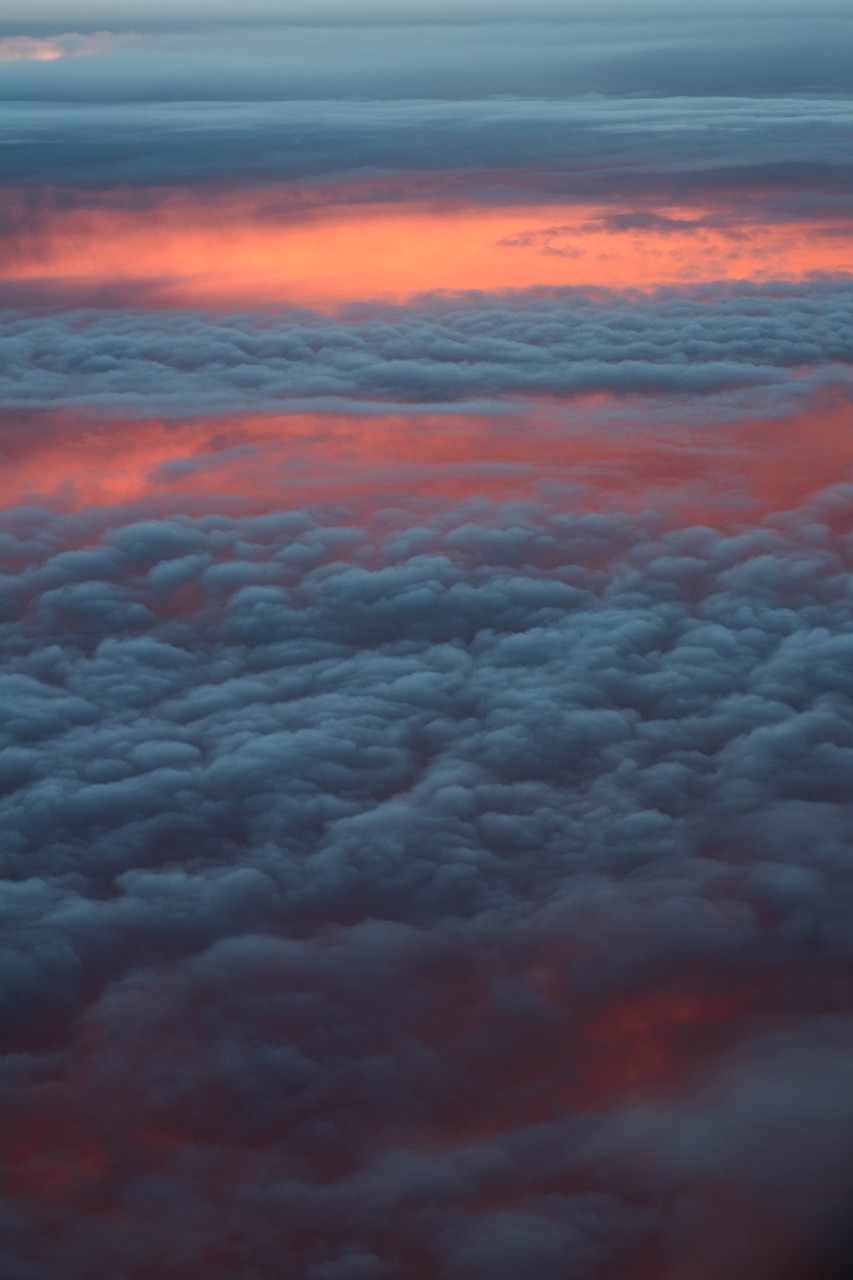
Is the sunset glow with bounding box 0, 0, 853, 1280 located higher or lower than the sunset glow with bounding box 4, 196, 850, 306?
lower

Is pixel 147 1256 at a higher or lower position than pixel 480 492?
lower

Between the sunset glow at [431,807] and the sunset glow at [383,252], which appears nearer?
the sunset glow at [431,807]

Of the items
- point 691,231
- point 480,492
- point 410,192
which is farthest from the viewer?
point 410,192

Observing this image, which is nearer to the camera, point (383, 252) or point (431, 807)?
point (431, 807)

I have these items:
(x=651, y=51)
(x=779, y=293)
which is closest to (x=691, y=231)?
(x=779, y=293)

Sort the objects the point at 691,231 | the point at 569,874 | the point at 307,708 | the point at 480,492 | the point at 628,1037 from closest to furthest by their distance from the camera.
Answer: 1. the point at 628,1037
2. the point at 569,874
3. the point at 307,708
4. the point at 480,492
5. the point at 691,231

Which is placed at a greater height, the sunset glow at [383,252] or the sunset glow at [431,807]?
the sunset glow at [383,252]

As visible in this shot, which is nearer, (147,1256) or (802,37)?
(147,1256)

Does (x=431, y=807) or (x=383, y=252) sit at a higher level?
(x=383, y=252)

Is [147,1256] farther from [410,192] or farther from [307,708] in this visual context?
[410,192]

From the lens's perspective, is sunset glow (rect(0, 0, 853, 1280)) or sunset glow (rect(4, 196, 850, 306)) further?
sunset glow (rect(4, 196, 850, 306))

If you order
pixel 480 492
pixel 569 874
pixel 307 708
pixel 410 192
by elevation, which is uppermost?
pixel 410 192
